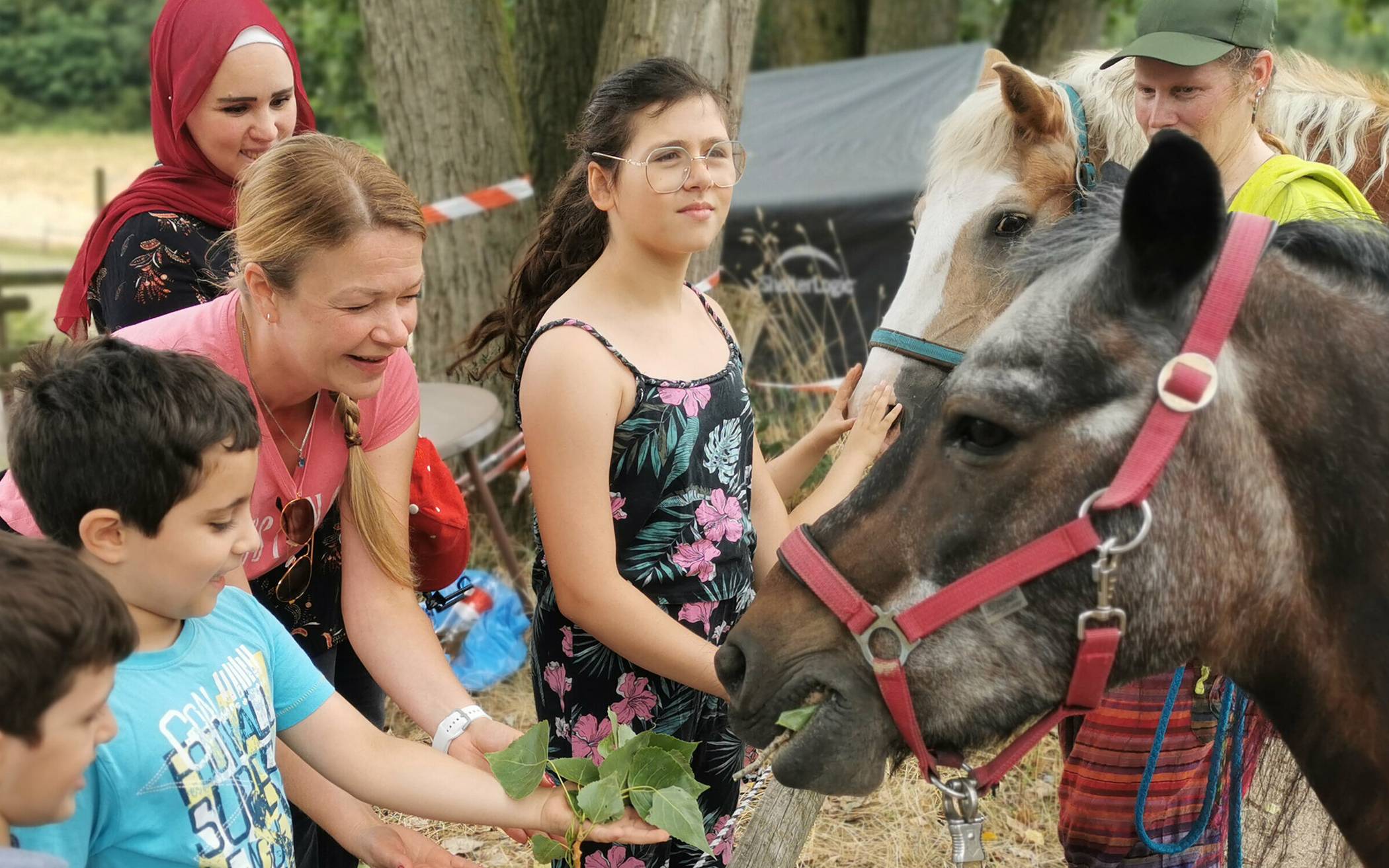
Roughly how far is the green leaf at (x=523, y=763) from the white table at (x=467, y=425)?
2.47 metres

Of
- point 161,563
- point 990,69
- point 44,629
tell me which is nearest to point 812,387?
point 990,69

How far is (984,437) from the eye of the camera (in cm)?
165

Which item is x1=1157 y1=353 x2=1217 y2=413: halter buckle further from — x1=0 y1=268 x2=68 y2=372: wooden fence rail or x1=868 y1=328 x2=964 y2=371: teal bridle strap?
x1=0 y1=268 x2=68 y2=372: wooden fence rail

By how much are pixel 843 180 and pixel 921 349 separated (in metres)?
5.73

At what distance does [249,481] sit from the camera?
170 cm

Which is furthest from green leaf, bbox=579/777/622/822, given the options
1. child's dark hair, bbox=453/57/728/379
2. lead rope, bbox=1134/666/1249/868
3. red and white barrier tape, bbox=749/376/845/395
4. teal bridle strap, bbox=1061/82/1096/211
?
red and white barrier tape, bbox=749/376/845/395

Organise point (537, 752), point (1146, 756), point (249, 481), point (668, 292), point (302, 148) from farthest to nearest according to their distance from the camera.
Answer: point (1146, 756) < point (668, 292) < point (302, 148) < point (537, 752) < point (249, 481)

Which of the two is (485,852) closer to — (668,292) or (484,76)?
(668,292)

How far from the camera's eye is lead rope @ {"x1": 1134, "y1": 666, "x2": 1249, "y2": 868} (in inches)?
83.5

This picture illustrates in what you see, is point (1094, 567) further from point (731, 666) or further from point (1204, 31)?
point (1204, 31)

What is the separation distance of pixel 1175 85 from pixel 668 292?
1280mm

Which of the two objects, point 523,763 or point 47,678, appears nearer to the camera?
point 47,678


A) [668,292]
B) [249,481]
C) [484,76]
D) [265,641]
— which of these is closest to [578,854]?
[265,641]

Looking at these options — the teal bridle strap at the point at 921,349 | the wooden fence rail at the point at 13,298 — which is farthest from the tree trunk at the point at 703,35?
the wooden fence rail at the point at 13,298
